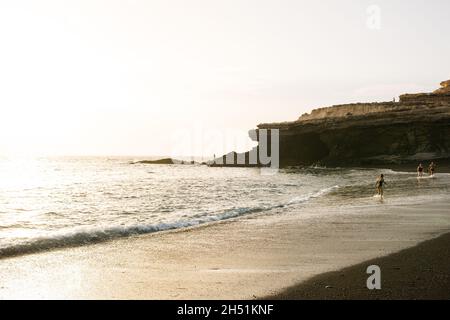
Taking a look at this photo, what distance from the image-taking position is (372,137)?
7369 cm

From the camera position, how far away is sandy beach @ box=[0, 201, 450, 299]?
7.64 metres

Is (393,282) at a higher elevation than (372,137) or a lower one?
lower

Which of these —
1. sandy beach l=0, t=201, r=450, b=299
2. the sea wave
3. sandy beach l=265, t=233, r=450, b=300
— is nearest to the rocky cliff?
sandy beach l=0, t=201, r=450, b=299

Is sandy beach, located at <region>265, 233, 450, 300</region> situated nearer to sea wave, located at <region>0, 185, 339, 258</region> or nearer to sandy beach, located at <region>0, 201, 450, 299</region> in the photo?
sandy beach, located at <region>0, 201, 450, 299</region>

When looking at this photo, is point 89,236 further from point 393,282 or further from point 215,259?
point 393,282

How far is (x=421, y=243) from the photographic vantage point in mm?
11125

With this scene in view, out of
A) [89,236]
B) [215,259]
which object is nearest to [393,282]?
[215,259]

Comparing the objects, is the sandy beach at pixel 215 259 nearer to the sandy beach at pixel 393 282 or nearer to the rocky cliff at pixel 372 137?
the sandy beach at pixel 393 282

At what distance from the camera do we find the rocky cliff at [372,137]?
6869 cm

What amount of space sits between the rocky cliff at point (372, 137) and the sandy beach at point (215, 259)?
57.2m

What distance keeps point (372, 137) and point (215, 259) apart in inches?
2677

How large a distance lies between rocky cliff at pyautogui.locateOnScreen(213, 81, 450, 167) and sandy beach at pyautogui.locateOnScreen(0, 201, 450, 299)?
57.2 m

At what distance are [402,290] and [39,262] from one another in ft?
24.4

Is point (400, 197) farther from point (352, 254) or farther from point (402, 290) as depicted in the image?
point (402, 290)
